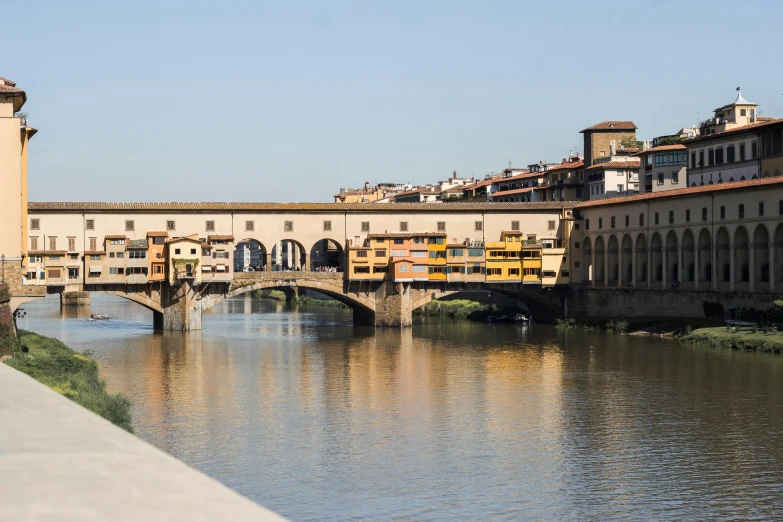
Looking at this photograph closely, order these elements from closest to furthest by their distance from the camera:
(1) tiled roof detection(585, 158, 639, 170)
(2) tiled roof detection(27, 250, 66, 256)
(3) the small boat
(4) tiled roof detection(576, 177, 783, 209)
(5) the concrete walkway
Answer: (5) the concrete walkway → (4) tiled roof detection(576, 177, 783, 209) → (2) tiled roof detection(27, 250, 66, 256) → (3) the small boat → (1) tiled roof detection(585, 158, 639, 170)

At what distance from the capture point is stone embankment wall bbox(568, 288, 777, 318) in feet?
185

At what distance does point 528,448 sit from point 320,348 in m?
28.1

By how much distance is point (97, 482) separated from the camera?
838 cm

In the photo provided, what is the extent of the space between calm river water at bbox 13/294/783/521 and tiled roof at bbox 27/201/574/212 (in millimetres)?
13085

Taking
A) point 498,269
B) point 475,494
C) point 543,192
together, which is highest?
point 543,192

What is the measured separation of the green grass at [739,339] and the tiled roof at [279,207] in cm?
1943

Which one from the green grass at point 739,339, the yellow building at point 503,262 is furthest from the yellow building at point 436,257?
the green grass at point 739,339

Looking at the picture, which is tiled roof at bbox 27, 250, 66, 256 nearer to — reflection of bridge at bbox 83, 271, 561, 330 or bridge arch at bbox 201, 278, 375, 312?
reflection of bridge at bbox 83, 271, 561, 330

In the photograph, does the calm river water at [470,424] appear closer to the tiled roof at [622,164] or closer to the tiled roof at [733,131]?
the tiled roof at [733,131]

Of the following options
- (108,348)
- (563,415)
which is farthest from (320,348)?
(563,415)

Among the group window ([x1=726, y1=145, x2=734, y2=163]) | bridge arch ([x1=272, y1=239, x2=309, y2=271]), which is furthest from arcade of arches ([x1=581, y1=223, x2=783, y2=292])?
bridge arch ([x1=272, y1=239, x2=309, y2=271])

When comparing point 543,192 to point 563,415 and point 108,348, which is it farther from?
point 563,415

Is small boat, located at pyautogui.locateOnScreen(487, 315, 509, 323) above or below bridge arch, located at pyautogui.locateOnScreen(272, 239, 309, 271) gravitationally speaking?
below

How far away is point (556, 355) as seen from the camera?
165ft
